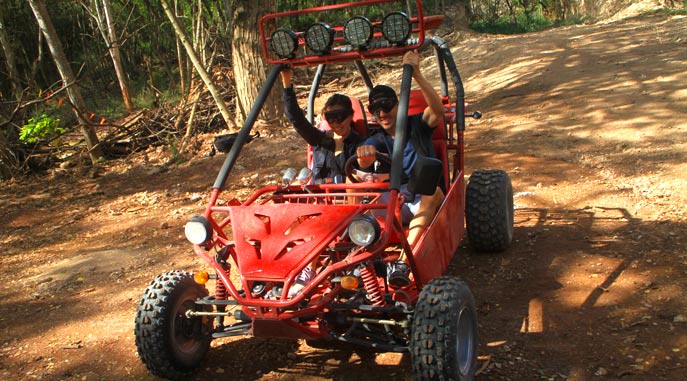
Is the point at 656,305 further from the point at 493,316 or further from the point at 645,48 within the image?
the point at 645,48

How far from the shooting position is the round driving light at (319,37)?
3.88m

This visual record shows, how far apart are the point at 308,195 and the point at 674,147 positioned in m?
4.84

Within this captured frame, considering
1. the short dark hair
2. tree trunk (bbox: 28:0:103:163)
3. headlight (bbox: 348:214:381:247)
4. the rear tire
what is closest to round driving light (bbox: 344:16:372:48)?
the short dark hair

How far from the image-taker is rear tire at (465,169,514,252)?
488 cm

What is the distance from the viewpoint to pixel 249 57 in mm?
9242

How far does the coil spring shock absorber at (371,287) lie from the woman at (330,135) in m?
1.33

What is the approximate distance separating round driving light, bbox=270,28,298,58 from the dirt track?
68.8 inches

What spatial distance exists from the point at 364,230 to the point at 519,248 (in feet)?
7.99

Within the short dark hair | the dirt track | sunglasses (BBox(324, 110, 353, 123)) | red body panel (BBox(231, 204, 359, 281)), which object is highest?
the short dark hair

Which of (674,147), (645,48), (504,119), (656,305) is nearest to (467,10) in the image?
(645,48)

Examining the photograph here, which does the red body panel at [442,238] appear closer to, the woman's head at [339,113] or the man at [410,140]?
the man at [410,140]

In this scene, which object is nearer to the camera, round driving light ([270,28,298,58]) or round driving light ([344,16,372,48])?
round driving light ([344,16,372,48])

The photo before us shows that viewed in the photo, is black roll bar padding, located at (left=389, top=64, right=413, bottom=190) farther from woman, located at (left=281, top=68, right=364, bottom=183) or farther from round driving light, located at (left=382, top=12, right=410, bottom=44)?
woman, located at (left=281, top=68, right=364, bottom=183)

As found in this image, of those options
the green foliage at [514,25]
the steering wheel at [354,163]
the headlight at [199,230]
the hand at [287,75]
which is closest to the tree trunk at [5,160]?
the hand at [287,75]
